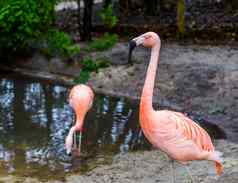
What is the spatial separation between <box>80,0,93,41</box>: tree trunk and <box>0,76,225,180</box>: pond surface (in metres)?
1.78

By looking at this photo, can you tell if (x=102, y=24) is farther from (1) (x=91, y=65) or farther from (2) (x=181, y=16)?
(1) (x=91, y=65)

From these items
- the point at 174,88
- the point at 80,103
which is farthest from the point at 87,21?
the point at 80,103

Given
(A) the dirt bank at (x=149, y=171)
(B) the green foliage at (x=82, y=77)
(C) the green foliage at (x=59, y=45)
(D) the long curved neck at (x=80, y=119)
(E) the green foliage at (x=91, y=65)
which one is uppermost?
(C) the green foliage at (x=59, y=45)

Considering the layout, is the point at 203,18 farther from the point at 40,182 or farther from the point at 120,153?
the point at 40,182

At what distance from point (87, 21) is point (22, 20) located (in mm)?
1489

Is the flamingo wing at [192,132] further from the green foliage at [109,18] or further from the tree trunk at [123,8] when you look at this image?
the tree trunk at [123,8]

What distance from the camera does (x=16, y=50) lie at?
33.8 feet

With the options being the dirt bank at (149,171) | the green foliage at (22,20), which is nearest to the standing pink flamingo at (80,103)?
the dirt bank at (149,171)

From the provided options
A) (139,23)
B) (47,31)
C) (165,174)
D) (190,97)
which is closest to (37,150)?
(165,174)

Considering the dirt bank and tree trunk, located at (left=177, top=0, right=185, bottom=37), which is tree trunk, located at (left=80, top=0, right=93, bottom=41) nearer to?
tree trunk, located at (left=177, top=0, right=185, bottom=37)

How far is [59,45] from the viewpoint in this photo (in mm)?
9734

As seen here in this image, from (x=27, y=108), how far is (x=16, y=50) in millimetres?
2361

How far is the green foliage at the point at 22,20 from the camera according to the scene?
946 centimetres

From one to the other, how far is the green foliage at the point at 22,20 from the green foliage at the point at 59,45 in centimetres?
21
